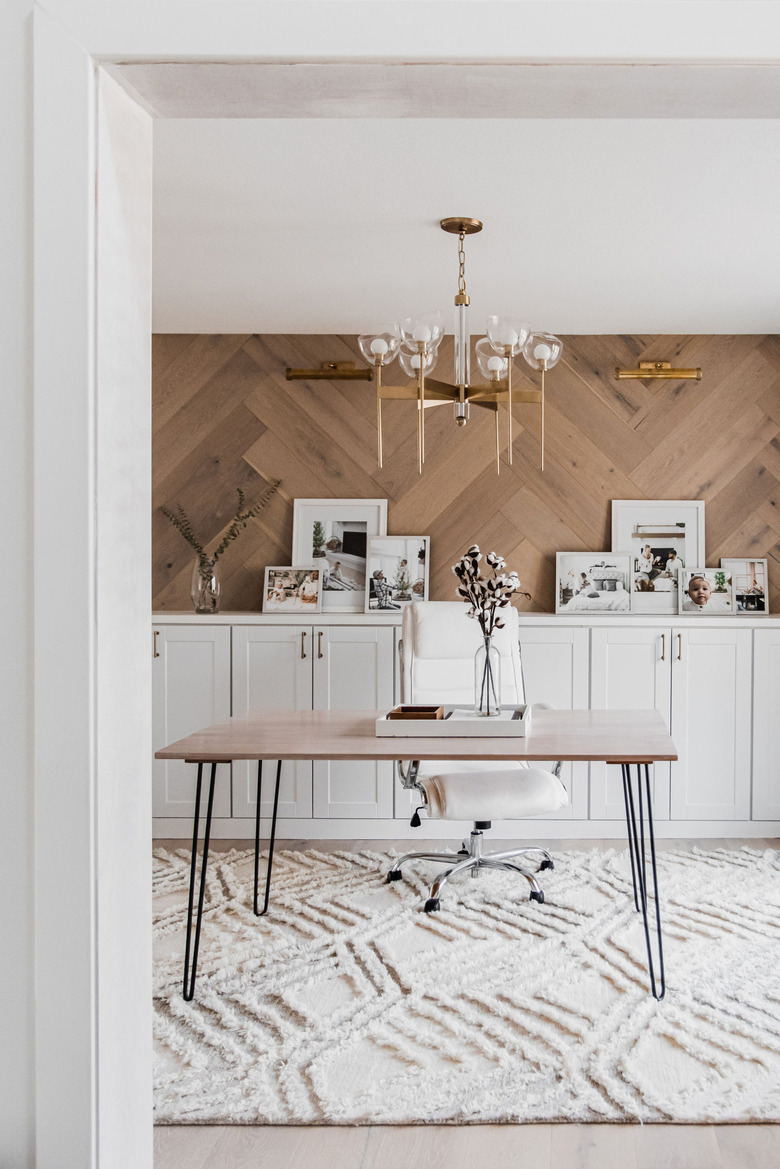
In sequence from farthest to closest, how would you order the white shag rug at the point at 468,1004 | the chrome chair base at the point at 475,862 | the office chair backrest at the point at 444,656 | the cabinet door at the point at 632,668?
the cabinet door at the point at 632,668 → the office chair backrest at the point at 444,656 → the chrome chair base at the point at 475,862 → the white shag rug at the point at 468,1004

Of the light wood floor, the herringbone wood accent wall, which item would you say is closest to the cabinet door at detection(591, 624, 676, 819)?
the herringbone wood accent wall

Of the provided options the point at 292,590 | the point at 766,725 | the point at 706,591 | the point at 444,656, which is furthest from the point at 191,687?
the point at 766,725

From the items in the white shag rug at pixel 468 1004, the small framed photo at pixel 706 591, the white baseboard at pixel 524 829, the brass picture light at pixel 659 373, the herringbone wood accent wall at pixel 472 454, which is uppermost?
the brass picture light at pixel 659 373

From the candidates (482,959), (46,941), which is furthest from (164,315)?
(46,941)

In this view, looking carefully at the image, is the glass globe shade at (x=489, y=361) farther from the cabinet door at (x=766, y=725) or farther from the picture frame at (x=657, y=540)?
the cabinet door at (x=766, y=725)

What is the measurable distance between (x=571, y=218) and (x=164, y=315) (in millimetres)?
2100

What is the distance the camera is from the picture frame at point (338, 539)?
4.50 metres

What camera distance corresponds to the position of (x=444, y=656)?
359 centimetres

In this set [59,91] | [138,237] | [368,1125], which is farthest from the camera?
[368,1125]

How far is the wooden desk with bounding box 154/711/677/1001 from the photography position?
2479 millimetres

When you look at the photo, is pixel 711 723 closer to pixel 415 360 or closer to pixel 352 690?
pixel 352 690

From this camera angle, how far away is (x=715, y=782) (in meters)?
4.16

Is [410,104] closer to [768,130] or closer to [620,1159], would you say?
[768,130]

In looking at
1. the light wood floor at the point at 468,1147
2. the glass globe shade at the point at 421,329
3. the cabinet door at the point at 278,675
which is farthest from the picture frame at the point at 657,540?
the light wood floor at the point at 468,1147
